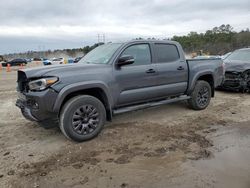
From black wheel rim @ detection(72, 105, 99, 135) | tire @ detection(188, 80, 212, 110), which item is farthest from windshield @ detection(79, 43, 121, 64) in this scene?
tire @ detection(188, 80, 212, 110)

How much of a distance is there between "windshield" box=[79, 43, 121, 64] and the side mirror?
26 cm

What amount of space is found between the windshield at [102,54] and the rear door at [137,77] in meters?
0.26

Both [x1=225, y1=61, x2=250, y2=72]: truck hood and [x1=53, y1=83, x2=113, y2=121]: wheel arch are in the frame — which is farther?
[x1=225, y1=61, x2=250, y2=72]: truck hood

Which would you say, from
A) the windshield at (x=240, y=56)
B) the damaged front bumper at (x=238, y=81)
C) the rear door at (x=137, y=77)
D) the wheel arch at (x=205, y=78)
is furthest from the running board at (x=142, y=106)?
the windshield at (x=240, y=56)

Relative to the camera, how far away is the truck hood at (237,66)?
10586 millimetres

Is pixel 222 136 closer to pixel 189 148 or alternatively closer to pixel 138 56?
pixel 189 148

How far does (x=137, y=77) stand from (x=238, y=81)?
5.57 meters

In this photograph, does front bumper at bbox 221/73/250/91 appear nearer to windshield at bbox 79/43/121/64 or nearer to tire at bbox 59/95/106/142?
windshield at bbox 79/43/121/64

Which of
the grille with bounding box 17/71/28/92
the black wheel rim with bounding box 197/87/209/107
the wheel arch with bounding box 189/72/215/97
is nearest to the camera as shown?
the grille with bounding box 17/71/28/92

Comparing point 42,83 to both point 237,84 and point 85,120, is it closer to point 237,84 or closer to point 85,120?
point 85,120

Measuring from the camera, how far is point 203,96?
27.0 feet

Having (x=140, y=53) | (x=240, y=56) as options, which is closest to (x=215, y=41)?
(x=240, y=56)

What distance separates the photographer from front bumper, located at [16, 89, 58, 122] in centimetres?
522

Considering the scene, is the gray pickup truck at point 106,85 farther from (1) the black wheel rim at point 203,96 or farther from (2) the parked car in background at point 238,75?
(2) the parked car in background at point 238,75
